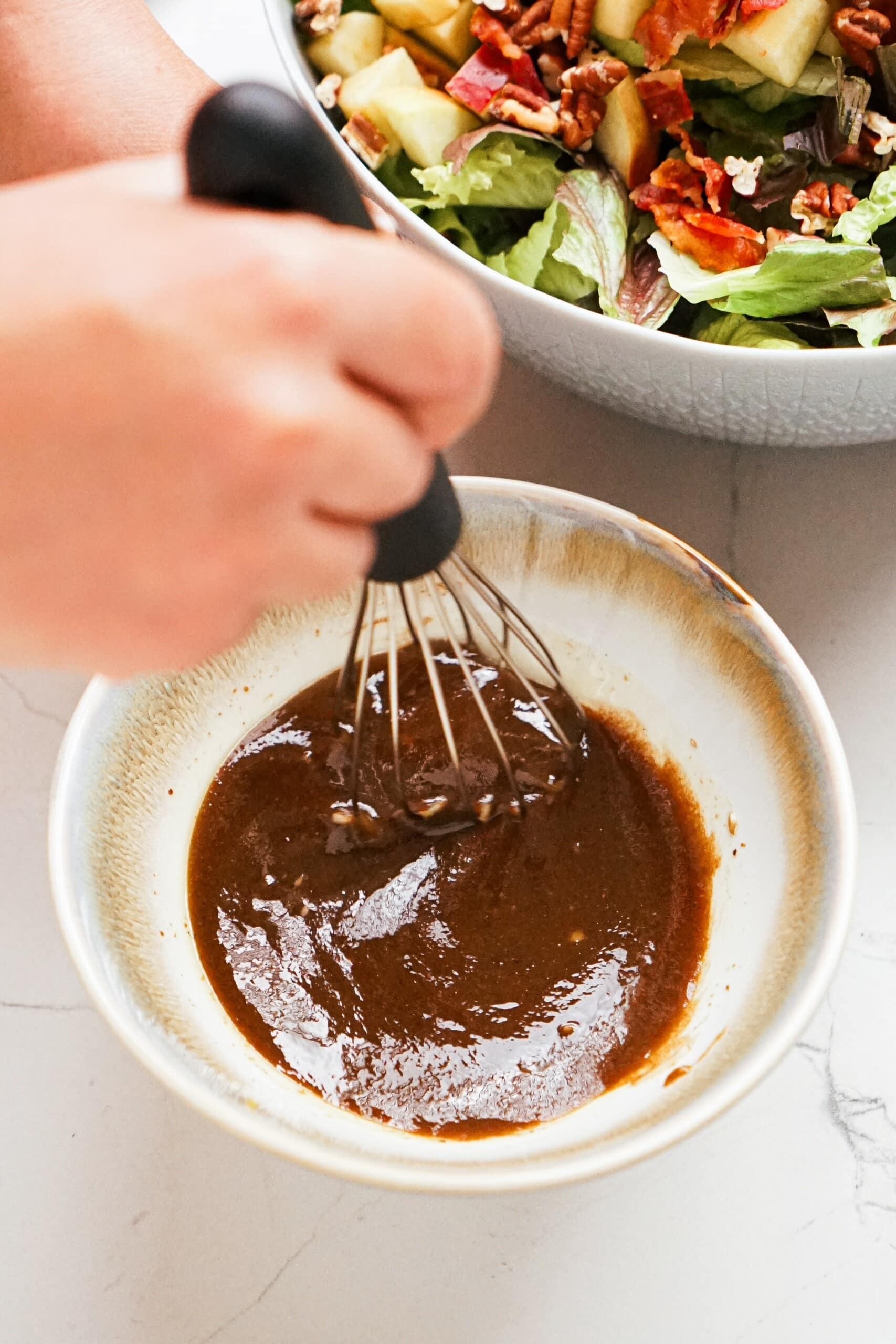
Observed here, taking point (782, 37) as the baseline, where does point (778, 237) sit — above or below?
below

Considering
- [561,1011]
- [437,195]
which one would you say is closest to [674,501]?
[437,195]

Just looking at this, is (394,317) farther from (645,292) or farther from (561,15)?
(561,15)

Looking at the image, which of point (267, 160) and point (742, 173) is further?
point (742, 173)

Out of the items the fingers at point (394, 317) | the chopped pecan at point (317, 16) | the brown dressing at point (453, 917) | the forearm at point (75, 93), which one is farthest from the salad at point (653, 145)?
the fingers at point (394, 317)

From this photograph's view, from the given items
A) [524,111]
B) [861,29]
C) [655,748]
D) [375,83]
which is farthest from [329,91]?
[655,748]

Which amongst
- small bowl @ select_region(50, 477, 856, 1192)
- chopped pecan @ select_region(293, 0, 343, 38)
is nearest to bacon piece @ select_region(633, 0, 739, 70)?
chopped pecan @ select_region(293, 0, 343, 38)

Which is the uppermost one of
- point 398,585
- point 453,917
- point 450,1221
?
point 398,585

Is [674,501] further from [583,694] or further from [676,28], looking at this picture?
[676,28]
